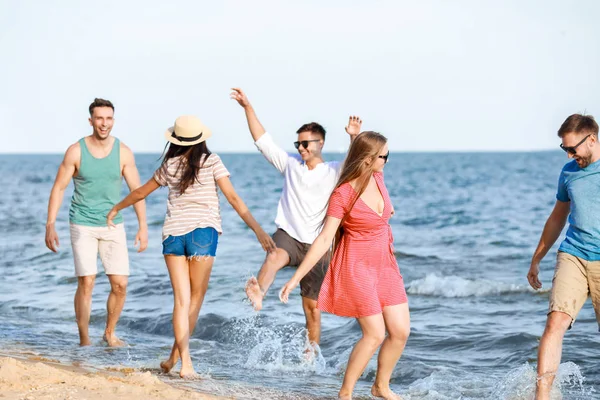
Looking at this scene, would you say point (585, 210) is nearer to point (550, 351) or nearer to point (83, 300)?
point (550, 351)

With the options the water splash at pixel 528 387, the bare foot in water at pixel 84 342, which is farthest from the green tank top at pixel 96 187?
the water splash at pixel 528 387

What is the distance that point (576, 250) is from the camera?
5812 millimetres

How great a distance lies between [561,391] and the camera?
Result: 7098 mm

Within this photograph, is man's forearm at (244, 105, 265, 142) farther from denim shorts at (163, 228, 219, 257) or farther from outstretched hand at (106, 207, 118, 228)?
outstretched hand at (106, 207, 118, 228)

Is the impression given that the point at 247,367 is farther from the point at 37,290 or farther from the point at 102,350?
the point at 37,290

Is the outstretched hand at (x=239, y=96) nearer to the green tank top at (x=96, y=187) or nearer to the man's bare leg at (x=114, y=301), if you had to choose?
the green tank top at (x=96, y=187)

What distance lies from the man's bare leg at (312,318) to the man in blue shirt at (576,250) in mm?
2280

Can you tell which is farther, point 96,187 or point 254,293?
point 96,187

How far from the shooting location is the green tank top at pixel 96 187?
7.67 metres

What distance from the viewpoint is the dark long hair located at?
252 inches

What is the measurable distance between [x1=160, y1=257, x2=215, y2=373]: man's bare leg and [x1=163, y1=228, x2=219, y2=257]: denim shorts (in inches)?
3.5

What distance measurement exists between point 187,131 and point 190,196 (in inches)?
18.9

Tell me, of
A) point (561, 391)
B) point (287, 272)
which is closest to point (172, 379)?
point (561, 391)

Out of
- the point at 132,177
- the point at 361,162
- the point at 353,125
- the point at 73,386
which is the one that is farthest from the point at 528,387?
the point at 132,177
